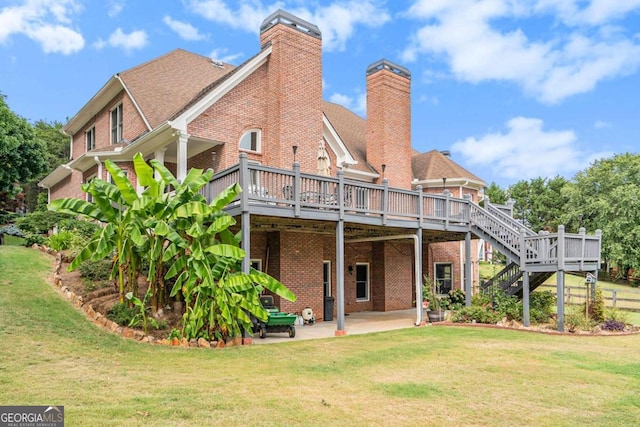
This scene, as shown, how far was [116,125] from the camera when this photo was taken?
761 inches

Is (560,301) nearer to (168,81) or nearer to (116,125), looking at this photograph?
(168,81)

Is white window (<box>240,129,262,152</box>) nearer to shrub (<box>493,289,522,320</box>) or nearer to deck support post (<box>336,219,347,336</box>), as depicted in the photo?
deck support post (<box>336,219,347,336</box>)

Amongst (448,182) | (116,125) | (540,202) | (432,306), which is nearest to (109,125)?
(116,125)

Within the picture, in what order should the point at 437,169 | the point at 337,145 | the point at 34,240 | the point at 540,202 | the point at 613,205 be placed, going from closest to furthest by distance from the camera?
the point at 34,240
the point at 337,145
the point at 437,169
the point at 613,205
the point at 540,202

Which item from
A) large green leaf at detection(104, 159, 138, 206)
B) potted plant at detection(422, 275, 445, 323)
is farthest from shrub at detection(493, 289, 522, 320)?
large green leaf at detection(104, 159, 138, 206)

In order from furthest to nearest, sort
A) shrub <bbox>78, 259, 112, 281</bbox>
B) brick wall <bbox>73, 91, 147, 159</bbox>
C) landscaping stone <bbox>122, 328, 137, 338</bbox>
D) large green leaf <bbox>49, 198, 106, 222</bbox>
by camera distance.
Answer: brick wall <bbox>73, 91, 147, 159</bbox>
shrub <bbox>78, 259, 112, 281</bbox>
large green leaf <bbox>49, 198, 106, 222</bbox>
landscaping stone <bbox>122, 328, 137, 338</bbox>

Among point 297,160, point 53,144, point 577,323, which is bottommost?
point 577,323

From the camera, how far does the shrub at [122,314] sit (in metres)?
10.4

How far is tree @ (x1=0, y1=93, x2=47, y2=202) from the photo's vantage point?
22.1 m

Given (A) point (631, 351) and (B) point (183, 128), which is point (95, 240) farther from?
(A) point (631, 351)

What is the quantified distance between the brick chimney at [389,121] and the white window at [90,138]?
12363mm

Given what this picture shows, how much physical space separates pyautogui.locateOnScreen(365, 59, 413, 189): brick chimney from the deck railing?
447 cm

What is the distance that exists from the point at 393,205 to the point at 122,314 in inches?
323

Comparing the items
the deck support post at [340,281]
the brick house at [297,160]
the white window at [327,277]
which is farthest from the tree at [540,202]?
the deck support post at [340,281]
